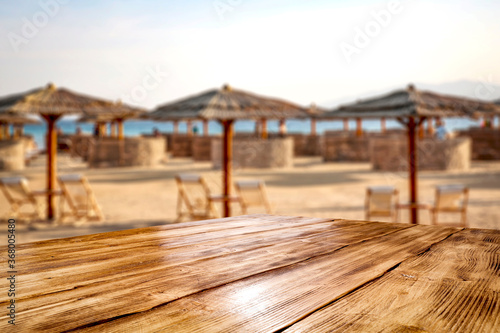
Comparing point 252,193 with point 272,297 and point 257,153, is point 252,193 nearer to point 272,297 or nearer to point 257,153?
point 272,297

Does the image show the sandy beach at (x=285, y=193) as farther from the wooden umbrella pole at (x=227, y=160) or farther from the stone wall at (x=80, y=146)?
the stone wall at (x=80, y=146)

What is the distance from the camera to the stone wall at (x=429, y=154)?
15.6 m

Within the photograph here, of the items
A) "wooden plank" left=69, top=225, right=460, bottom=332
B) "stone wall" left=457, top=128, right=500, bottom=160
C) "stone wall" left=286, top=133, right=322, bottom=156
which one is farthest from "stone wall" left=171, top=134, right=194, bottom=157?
"wooden plank" left=69, top=225, right=460, bottom=332

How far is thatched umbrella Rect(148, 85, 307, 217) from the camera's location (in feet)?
25.0

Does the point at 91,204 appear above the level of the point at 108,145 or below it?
below

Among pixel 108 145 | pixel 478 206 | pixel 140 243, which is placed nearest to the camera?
pixel 140 243

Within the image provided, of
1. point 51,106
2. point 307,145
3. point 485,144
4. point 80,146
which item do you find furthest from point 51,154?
point 485,144

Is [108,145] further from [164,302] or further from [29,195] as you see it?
[164,302]

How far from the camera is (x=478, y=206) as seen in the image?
8.73m

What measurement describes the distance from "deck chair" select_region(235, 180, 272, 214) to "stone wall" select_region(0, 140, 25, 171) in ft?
44.8

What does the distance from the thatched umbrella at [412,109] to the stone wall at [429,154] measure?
757 cm

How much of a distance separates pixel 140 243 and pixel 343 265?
25.8 inches

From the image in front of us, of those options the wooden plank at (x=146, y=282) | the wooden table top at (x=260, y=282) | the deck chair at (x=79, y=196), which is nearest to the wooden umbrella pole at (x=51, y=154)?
the deck chair at (x=79, y=196)

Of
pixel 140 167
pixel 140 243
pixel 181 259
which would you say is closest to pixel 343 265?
pixel 181 259
